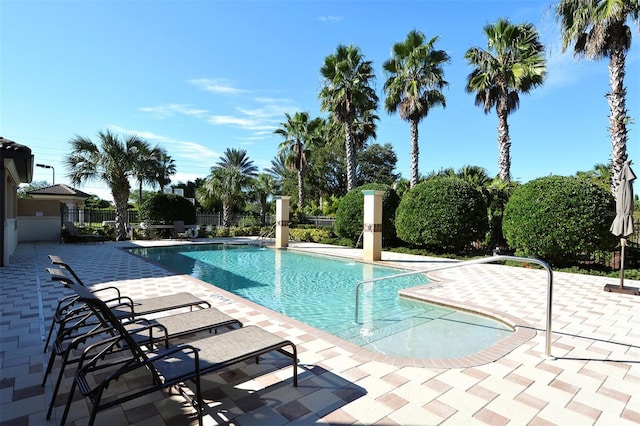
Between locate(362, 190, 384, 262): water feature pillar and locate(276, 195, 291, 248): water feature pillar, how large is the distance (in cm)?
574

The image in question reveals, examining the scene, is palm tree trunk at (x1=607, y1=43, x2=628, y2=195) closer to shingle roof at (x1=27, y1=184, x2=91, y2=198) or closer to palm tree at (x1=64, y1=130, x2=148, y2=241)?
palm tree at (x1=64, y1=130, x2=148, y2=241)

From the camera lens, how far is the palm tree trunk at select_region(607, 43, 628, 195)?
10.9 metres

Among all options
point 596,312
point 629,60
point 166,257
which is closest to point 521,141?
point 629,60

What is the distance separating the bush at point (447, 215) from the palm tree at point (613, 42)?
423cm

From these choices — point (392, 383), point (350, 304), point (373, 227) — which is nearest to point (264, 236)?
point (373, 227)

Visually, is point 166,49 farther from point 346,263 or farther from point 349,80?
point 346,263

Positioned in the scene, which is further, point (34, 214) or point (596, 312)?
point (34, 214)

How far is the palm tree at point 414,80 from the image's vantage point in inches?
660

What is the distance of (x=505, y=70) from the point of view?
50.6 ft

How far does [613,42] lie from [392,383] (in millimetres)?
14066

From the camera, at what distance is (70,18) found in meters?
9.58

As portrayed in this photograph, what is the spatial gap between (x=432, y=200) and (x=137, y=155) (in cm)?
1489

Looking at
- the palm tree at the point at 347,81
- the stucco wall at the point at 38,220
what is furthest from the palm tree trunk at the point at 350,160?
the stucco wall at the point at 38,220

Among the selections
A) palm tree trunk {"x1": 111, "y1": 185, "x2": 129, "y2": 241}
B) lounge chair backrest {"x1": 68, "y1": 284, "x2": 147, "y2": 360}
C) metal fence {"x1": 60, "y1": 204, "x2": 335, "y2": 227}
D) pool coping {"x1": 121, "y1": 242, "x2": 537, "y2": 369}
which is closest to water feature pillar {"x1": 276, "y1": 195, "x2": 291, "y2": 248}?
metal fence {"x1": 60, "y1": 204, "x2": 335, "y2": 227}
